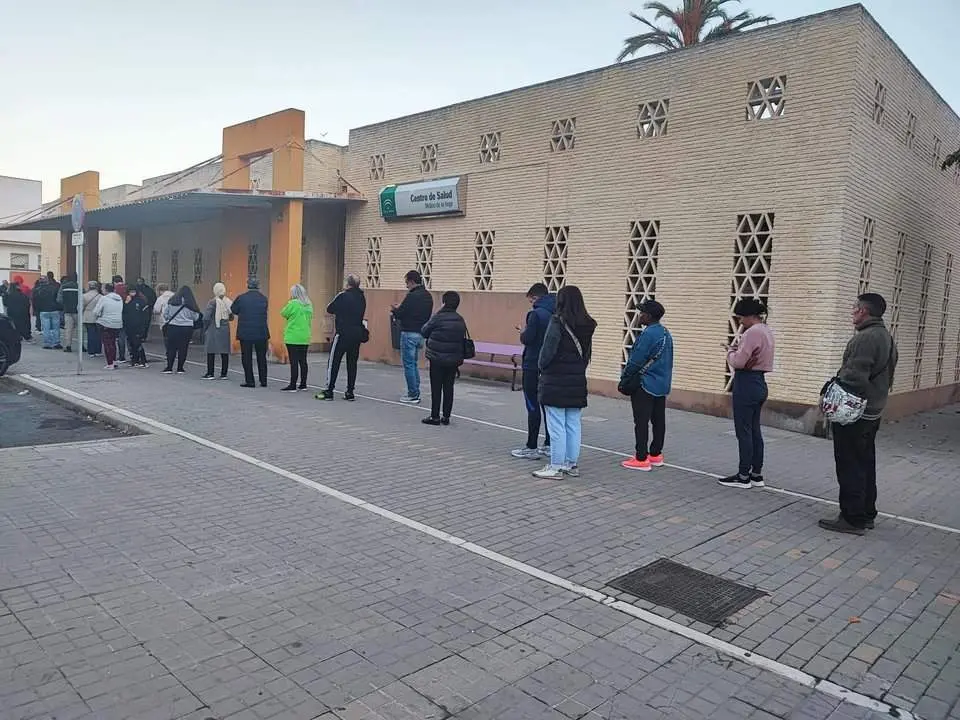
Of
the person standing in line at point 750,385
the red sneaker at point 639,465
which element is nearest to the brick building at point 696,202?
the person standing in line at point 750,385

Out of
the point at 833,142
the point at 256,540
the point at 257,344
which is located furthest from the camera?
the point at 257,344

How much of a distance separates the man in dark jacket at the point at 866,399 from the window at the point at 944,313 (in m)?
10.0

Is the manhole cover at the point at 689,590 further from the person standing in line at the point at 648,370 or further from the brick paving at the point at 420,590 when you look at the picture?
the person standing in line at the point at 648,370

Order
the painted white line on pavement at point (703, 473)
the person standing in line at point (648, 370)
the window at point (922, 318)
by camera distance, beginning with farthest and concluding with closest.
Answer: the window at point (922, 318), the person standing in line at point (648, 370), the painted white line on pavement at point (703, 473)

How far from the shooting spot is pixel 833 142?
1023 centimetres

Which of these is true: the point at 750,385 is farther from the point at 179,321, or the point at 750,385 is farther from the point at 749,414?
the point at 179,321

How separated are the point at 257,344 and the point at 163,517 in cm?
730

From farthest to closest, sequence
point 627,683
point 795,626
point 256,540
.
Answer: point 256,540, point 795,626, point 627,683

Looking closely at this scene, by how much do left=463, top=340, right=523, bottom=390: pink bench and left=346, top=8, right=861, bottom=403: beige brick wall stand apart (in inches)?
44.4

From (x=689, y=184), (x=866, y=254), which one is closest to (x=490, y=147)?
(x=689, y=184)

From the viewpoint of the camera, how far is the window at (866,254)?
10.9m

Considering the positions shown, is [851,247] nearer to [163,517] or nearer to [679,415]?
[679,415]

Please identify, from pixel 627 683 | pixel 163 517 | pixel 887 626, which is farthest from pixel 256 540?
pixel 887 626

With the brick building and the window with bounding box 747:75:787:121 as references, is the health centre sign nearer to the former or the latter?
the brick building
